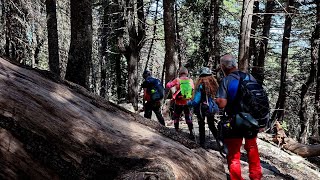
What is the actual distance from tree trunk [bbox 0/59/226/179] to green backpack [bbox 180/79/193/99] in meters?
4.47

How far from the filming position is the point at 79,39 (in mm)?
8508

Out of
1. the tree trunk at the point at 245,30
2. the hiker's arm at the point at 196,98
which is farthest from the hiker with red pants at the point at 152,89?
the tree trunk at the point at 245,30

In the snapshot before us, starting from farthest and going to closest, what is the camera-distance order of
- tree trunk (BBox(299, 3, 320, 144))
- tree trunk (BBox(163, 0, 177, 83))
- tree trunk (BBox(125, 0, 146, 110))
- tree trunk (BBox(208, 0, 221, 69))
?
tree trunk (BBox(299, 3, 320, 144))
tree trunk (BBox(208, 0, 221, 69))
tree trunk (BBox(125, 0, 146, 110))
tree trunk (BBox(163, 0, 177, 83))

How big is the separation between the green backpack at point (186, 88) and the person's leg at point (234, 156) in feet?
11.9

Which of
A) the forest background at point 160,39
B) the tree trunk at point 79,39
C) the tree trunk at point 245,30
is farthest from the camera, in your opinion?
the tree trunk at point 245,30

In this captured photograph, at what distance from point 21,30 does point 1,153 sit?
914 centimetres

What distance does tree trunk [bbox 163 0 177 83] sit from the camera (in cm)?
1314

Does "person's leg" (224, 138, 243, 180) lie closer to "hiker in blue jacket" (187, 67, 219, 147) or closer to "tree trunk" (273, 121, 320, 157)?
"hiker in blue jacket" (187, 67, 219, 147)

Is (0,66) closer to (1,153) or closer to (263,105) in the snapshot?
(1,153)

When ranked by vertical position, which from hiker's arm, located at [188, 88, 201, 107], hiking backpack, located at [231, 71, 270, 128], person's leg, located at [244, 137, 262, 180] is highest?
hiking backpack, located at [231, 71, 270, 128]

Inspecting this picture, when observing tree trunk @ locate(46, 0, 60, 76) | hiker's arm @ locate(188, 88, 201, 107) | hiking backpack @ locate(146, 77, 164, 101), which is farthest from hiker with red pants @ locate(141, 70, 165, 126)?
tree trunk @ locate(46, 0, 60, 76)

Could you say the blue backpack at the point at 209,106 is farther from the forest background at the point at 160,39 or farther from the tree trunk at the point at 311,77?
the tree trunk at the point at 311,77

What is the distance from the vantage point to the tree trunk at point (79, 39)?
27.7 feet

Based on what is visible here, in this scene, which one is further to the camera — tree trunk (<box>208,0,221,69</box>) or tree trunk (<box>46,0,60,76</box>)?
tree trunk (<box>208,0,221,69</box>)
